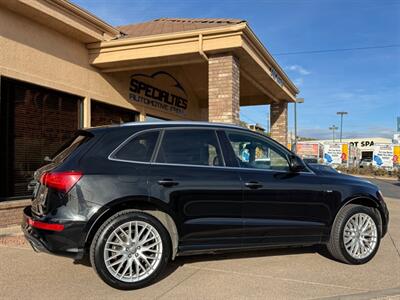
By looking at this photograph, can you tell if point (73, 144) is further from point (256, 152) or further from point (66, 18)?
point (66, 18)

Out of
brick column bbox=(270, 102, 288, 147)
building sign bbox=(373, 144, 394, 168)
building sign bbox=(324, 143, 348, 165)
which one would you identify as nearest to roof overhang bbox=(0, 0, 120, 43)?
brick column bbox=(270, 102, 288, 147)

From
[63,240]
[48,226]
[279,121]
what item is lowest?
[63,240]

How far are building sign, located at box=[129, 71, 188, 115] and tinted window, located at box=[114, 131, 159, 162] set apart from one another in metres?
6.82

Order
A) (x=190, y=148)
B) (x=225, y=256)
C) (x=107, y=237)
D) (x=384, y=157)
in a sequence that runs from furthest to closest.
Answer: (x=384, y=157)
(x=225, y=256)
(x=190, y=148)
(x=107, y=237)

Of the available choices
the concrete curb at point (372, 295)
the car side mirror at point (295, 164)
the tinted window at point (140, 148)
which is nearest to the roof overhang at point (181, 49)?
the car side mirror at point (295, 164)

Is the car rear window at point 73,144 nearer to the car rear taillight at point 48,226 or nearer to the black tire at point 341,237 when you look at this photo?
the car rear taillight at point 48,226

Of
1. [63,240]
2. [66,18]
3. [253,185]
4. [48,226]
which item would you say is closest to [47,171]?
[48,226]

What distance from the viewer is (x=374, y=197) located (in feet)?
18.7

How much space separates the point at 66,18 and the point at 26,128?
7.73 feet

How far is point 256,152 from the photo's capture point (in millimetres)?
5383

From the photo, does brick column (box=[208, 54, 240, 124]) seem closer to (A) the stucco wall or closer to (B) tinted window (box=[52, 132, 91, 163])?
(A) the stucco wall

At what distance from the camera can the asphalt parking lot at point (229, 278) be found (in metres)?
4.36

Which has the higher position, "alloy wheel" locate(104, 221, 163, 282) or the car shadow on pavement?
"alloy wheel" locate(104, 221, 163, 282)

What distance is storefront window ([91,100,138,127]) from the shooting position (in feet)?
33.3
